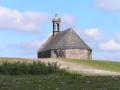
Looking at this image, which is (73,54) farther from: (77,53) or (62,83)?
(62,83)

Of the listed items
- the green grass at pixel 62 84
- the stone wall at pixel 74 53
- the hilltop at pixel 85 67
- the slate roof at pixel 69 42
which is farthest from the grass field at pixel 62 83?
the slate roof at pixel 69 42

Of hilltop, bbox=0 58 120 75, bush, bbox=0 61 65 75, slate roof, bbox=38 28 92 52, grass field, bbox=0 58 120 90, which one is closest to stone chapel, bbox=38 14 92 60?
slate roof, bbox=38 28 92 52

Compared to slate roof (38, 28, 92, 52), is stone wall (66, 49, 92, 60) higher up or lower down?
lower down

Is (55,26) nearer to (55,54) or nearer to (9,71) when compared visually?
(55,54)

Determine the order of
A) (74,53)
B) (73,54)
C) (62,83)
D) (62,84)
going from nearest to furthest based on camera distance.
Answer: (62,84) < (62,83) < (73,54) < (74,53)

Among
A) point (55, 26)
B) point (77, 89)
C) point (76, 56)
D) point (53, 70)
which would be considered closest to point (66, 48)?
point (76, 56)

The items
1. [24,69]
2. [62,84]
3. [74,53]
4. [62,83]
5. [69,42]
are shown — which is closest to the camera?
[62,84]

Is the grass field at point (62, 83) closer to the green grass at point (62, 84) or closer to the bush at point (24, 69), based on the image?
the green grass at point (62, 84)

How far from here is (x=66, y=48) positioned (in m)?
59.7

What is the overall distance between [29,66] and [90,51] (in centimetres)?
3918

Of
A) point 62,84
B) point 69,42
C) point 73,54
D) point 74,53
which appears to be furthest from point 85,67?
point 69,42

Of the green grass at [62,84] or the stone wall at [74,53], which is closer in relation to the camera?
the green grass at [62,84]

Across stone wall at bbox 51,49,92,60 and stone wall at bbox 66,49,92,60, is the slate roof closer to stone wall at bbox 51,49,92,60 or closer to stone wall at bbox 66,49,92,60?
stone wall at bbox 66,49,92,60

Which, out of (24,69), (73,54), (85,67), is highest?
(73,54)
